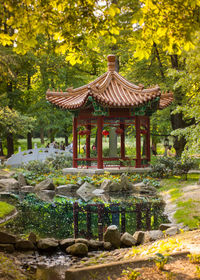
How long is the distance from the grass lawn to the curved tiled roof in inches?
157

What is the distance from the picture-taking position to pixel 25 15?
198 inches

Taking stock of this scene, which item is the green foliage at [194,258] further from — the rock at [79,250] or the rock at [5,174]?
the rock at [5,174]

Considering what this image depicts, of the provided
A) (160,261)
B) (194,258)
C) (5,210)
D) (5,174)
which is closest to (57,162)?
(5,174)

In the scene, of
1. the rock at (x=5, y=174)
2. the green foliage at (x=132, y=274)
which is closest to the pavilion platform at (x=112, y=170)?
the rock at (x=5, y=174)

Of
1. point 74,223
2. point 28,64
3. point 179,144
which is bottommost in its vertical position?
point 74,223

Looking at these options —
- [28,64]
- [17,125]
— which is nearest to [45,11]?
[17,125]

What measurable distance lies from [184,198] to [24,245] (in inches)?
234

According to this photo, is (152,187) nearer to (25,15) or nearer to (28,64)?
(25,15)

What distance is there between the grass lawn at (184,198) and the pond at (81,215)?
1.90 ft

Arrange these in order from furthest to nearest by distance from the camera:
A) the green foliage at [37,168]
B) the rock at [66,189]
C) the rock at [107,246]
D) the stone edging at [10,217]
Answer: the green foliage at [37,168]
the rock at [66,189]
the stone edging at [10,217]
the rock at [107,246]

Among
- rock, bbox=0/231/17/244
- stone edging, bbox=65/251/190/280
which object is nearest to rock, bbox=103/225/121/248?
rock, bbox=0/231/17/244

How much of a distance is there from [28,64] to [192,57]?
1944cm

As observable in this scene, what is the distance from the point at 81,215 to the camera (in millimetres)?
9977

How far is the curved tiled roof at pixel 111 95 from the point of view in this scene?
48.1ft
